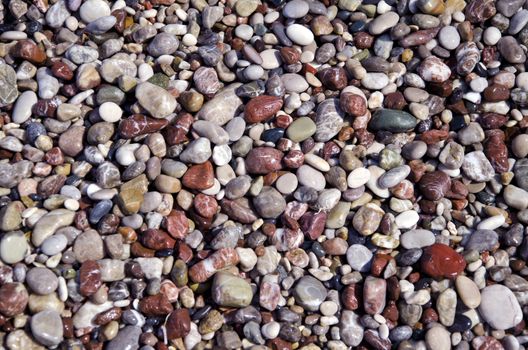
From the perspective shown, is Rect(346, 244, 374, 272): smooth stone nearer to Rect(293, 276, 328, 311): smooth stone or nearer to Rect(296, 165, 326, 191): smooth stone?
Rect(293, 276, 328, 311): smooth stone

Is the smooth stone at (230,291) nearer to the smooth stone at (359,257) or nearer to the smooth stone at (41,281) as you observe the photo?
the smooth stone at (359,257)

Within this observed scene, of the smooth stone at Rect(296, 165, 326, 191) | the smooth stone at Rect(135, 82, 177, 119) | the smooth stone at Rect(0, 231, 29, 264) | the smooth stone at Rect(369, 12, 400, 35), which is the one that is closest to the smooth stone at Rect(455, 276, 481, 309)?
the smooth stone at Rect(296, 165, 326, 191)

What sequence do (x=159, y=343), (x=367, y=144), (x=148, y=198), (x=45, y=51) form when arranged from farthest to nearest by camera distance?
(x=45, y=51) → (x=367, y=144) → (x=148, y=198) → (x=159, y=343)

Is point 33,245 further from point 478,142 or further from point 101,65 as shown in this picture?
point 478,142

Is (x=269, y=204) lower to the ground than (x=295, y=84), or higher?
lower

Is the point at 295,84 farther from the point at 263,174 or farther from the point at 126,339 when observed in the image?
the point at 126,339

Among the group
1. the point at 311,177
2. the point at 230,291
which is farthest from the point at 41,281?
the point at 311,177

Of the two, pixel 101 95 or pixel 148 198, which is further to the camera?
pixel 101 95

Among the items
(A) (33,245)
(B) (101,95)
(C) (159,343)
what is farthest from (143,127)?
(C) (159,343)

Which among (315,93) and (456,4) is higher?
(456,4)
